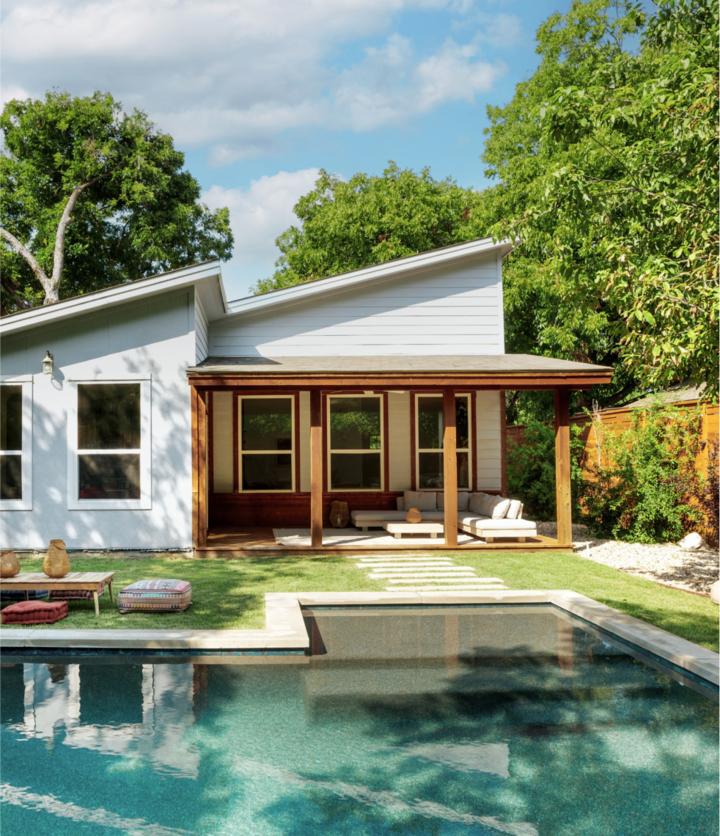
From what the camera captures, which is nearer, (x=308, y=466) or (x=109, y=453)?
(x=109, y=453)

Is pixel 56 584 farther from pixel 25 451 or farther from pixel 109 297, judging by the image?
pixel 109 297

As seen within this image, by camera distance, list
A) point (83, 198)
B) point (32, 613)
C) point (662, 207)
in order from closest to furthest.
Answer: point (32, 613)
point (662, 207)
point (83, 198)

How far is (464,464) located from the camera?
512 inches

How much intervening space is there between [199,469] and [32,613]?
3.79 m

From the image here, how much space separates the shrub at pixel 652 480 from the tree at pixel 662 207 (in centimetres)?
395

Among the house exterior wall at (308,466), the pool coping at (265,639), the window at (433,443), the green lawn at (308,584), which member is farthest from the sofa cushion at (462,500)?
the pool coping at (265,639)

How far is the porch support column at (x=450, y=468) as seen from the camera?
401 inches

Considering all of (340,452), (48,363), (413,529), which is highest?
(48,363)

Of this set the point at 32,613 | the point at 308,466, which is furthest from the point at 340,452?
the point at 32,613

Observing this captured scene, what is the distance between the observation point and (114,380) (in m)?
10.2

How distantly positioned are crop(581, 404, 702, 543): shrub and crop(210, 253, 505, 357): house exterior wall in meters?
2.82

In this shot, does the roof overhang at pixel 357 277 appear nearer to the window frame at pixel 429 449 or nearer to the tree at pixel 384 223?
the window frame at pixel 429 449

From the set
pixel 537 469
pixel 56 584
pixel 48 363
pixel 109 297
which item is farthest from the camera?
pixel 537 469

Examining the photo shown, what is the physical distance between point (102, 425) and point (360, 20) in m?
10.7
